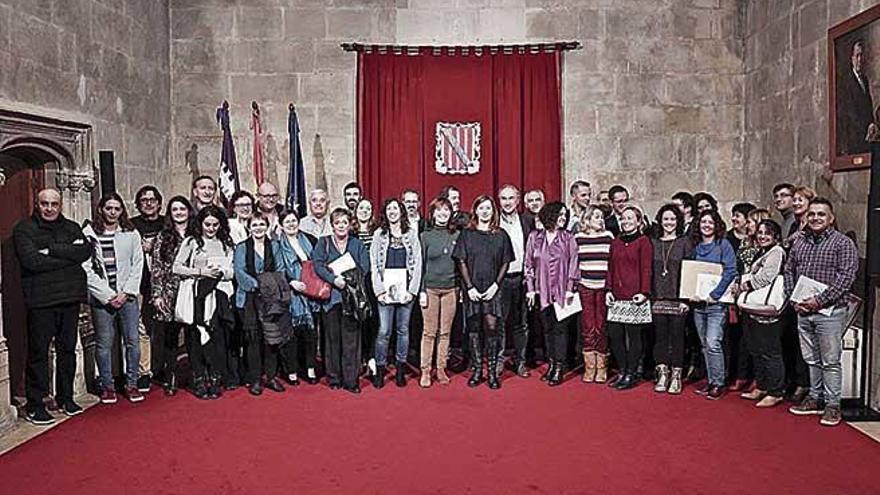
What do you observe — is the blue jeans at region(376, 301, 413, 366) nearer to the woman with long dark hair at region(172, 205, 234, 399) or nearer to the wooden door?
the woman with long dark hair at region(172, 205, 234, 399)

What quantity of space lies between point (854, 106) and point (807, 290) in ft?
5.98

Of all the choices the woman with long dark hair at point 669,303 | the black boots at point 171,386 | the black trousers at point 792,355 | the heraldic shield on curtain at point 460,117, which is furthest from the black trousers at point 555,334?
the black boots at point 171,386

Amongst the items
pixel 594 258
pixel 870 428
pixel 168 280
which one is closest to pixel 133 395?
pixel 168 280

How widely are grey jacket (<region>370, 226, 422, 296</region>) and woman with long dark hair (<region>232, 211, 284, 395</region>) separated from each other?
2.53 ft

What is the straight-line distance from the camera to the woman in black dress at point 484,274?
662 cm

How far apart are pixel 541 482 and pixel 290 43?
19.5 ft

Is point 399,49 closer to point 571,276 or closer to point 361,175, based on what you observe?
point 361,175

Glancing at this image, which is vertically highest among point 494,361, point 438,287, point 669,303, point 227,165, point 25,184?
point 227,165

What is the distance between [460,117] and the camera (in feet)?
29.3

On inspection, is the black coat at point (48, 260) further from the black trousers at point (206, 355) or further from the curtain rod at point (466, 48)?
the curtain rod at point (466, 48)

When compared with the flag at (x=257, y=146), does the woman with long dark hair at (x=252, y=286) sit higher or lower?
lower

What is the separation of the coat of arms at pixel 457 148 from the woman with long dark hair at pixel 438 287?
2.13 m

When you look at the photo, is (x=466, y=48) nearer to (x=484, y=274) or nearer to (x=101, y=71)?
(x=484, y=274)

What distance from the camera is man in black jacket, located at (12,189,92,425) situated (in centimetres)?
566
